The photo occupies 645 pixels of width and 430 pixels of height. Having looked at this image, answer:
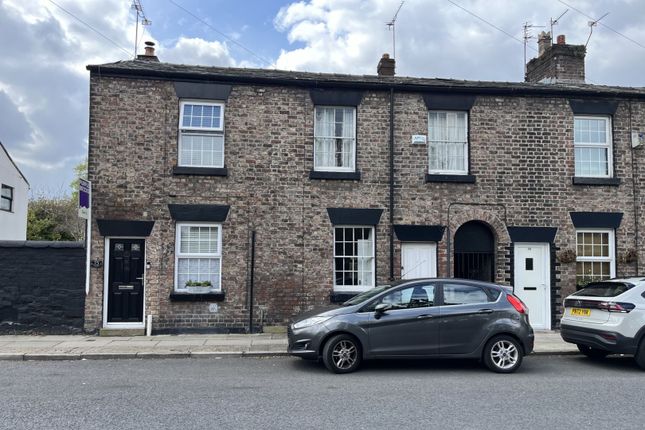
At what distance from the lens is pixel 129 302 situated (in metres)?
12.0

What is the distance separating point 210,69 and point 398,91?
4546 millimetres

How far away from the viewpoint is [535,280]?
13.0 metres

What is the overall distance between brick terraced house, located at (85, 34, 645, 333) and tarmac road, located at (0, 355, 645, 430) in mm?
3039

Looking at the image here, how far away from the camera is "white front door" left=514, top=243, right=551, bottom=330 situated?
12930 millimetres

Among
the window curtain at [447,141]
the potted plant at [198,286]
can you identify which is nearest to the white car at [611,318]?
the window curtain at [447,141]

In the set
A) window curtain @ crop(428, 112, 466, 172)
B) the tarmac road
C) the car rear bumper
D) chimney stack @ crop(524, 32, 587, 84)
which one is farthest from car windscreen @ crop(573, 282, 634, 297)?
chimney stack @ crop(524, 32, 587, 84)

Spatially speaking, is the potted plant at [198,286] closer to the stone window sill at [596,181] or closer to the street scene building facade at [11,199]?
the stone window sill at [596,181]

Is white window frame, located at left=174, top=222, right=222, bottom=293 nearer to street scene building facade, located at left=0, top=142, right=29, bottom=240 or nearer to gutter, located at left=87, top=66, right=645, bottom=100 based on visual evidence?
gutter, located at left=87, top=66, right=645, bottom=100

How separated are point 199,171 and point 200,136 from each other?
34.2 inches

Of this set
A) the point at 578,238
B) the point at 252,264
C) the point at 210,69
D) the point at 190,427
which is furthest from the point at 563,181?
the point at 190,427

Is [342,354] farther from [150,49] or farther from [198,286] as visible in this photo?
[150,49]

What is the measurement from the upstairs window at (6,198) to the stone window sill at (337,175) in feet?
61.0

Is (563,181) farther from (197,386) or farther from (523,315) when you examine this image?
(197,386)

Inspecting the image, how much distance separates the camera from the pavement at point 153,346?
9595mm
